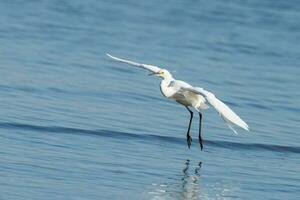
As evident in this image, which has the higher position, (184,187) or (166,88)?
(166,88)

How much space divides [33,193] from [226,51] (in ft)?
45.2

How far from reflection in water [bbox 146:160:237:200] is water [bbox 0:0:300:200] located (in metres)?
0.01

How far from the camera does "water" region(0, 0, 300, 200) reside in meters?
13.2

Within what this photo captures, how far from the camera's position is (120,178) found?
13.2 meters

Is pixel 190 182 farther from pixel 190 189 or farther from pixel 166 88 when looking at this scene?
pixel 166 88

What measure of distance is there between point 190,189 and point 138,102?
5117 mm

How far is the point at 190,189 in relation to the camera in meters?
13.1

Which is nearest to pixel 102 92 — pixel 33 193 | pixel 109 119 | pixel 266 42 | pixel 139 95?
pixel 139 95

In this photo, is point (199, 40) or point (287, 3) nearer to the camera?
point (199, 40)

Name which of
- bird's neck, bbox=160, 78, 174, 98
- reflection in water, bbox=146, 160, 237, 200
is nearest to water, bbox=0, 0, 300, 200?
reflection in water, bbox=146, 160, 237, 200

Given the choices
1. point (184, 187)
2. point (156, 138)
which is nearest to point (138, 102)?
point (156, 138)

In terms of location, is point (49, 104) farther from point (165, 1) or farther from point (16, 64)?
point (165, 1)

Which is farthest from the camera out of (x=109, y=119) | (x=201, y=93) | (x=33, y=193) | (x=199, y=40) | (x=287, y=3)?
(x=287, y=3)

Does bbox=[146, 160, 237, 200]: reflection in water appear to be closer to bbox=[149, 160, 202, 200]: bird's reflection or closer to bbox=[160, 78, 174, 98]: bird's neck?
bbox=[149, 160, 202, 200]: bird's reflection
